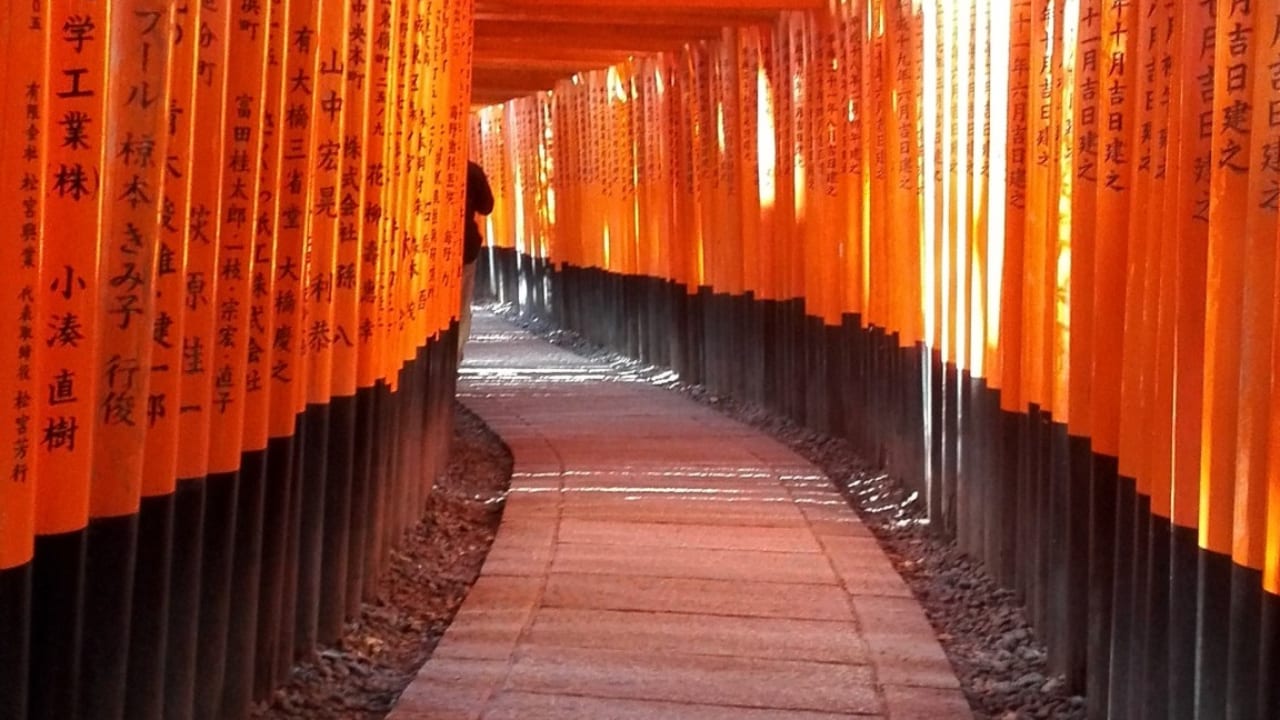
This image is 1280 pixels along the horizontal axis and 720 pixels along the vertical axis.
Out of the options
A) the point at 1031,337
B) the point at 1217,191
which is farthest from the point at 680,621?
the point at 1217,191

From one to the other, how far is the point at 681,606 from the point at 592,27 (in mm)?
5727

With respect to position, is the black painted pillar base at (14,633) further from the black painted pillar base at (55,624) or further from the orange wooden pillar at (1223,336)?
the orange wooden pillar at (1223,336)

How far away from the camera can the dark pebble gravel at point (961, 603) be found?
3.85m

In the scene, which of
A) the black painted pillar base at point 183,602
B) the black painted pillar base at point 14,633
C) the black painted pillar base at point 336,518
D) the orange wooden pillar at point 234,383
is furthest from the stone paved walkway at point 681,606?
the black painted pillar base at point 14,633

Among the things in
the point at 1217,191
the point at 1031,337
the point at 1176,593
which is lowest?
the point at 1176,593

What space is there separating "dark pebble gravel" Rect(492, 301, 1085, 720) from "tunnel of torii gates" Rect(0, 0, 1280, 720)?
10 centimetres

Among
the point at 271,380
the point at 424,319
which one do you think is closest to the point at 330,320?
the point at 271,380

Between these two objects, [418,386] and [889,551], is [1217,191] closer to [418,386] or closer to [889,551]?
[889,551]

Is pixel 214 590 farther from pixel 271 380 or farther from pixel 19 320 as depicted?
pixel 19 320

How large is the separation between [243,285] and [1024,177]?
2.45 metres

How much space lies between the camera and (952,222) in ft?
17.2

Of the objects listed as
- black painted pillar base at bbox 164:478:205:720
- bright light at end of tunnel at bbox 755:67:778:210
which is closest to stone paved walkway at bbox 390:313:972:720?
black painted pillar base at bbox 164:478:205:720

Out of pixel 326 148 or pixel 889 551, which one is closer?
pixel 326 148

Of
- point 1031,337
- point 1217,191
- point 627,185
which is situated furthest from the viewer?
point 627,185
